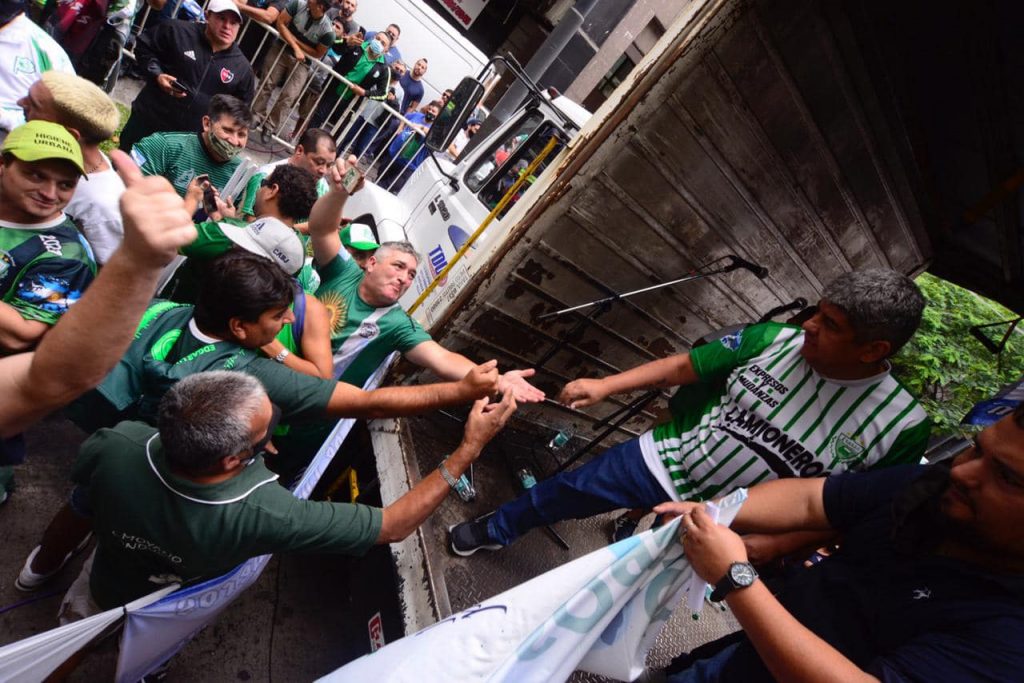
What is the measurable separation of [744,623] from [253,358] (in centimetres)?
198

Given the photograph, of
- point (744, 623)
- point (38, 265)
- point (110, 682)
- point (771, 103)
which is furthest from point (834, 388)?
point (110, 682)

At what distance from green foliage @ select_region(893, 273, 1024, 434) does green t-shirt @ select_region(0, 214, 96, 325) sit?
354 inches

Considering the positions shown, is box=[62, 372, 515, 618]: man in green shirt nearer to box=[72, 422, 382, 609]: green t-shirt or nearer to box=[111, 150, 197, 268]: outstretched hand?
box=[72, 422, 382, 609]: green t-shirt

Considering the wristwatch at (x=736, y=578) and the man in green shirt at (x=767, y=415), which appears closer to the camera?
the wristwatch at (x=736, y=578)

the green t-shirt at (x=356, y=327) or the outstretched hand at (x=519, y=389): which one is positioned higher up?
the outstretched hand at (x=519, y=389)

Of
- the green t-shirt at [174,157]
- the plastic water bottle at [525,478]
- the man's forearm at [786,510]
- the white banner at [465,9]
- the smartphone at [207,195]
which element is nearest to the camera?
the man's forearm at [786,510]

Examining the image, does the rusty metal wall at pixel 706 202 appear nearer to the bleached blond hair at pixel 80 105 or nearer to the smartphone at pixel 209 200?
the smartphone at pixel 209 200

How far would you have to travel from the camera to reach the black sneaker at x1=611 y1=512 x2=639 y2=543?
11.4ft

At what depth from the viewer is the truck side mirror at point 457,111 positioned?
4.38 meters

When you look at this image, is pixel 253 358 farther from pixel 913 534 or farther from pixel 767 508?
pixel 913 534

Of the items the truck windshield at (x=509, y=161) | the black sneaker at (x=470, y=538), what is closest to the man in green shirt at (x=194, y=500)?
the black sneaker at (x=470, y=538)

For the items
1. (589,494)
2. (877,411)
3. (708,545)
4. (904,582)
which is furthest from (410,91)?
(904,582)

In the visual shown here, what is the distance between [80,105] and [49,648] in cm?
228

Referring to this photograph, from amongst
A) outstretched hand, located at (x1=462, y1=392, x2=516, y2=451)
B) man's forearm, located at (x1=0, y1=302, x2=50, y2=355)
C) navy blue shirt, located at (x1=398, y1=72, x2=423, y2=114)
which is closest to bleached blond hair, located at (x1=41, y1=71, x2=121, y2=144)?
man's forearm, located at (x1=0, y1=302, x2=50, y2=355)
